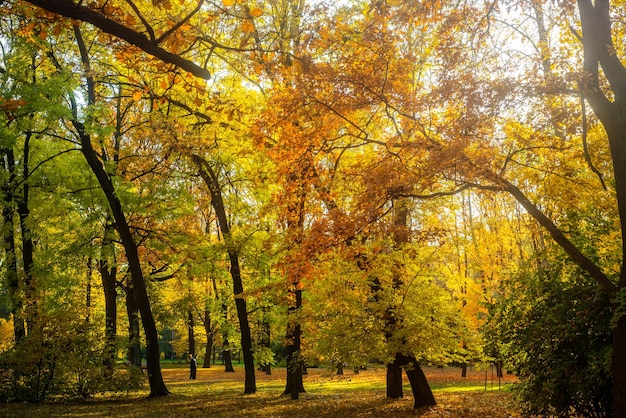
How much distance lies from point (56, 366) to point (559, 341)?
551 inches

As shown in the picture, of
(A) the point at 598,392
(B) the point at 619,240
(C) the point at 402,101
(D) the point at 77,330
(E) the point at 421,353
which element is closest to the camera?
(A) the point at 598,392

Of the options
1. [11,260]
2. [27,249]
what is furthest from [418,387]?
[11,260]

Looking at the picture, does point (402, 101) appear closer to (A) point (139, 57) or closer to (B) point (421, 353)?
(A) point (139, 57)

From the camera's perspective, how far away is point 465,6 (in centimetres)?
830

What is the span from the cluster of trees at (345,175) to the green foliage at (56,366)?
70 mm

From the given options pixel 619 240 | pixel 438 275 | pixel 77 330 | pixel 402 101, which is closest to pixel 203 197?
pixel 77 330

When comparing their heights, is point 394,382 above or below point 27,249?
below

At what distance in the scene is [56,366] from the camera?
14750 millimetres

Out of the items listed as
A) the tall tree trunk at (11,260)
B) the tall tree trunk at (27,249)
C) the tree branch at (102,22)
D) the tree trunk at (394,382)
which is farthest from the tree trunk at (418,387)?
the tall tree trunk at (11,260)

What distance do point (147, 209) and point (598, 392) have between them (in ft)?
47.6

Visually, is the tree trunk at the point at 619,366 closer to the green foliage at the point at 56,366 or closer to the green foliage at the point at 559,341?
the green foliage at the point at 559,341

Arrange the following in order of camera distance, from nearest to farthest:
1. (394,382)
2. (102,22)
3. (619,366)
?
(102,22) < (619,366) < (394,382)

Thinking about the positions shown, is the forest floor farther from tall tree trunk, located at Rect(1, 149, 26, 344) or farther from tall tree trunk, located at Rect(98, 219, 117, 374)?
tall tree trunk, located at Rect(1, 149, 26, 344)

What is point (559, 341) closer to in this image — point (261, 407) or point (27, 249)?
point (261, 407)
